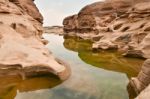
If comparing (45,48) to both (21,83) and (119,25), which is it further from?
(119,25)

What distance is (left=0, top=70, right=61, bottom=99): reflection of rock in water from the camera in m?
11.9

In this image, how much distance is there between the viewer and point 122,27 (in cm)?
3291

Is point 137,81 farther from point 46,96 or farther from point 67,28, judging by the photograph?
point 67,28

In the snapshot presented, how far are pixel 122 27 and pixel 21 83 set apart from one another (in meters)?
22.4

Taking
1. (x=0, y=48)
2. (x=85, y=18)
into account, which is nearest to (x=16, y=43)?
(x=0, y=48)

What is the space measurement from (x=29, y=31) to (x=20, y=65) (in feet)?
29.0

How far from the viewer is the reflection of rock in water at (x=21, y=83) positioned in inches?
470

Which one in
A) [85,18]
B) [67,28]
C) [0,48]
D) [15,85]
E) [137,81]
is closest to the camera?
[137,81]

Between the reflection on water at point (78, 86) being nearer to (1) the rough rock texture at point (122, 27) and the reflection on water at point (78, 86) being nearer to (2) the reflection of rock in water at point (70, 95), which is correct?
(2) the reflection of rock in water at point (70, 95)

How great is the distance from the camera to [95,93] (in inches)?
460

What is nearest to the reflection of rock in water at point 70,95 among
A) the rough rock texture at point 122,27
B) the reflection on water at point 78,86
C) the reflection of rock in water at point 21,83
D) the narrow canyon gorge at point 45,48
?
the reflection on water at point 78,86

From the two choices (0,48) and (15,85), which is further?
(0,48)

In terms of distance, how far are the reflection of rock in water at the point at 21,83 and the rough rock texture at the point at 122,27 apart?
15.6ft

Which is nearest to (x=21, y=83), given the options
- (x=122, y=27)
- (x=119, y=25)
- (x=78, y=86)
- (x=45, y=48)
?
(x=78, y=86)
